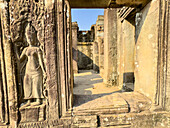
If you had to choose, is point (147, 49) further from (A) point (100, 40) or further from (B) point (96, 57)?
(B) point (96, 57)

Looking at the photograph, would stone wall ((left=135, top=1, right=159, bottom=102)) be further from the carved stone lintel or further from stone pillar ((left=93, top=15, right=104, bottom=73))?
stone pillar ((left=93, top=15, right=104, bottom=73))

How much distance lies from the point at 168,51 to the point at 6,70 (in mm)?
2917

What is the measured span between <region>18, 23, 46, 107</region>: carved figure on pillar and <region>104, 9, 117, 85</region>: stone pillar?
10.3 ft

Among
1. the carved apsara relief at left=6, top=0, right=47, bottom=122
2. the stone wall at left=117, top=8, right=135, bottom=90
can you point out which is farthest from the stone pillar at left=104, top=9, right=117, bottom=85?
the carved apsara relief at left=6, top=0, right=47, bottom=122

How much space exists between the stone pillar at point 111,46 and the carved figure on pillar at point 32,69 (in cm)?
313

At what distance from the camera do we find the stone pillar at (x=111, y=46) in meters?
4.08

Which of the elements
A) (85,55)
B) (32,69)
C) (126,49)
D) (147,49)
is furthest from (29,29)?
(85,55)

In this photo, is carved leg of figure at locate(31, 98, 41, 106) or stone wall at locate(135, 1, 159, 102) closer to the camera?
carved leg of figure at locate(31, 98, 41, 106)

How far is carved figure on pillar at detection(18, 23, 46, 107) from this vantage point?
159 cm

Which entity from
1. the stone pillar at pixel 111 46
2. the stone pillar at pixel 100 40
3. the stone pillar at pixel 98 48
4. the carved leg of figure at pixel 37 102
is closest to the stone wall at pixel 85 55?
the stone pillar at pixel 98 48

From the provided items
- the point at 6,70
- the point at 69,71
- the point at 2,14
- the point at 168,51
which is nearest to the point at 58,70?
the point at 69,71

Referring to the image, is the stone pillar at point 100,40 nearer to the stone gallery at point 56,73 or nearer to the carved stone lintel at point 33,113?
the stone gallery at point 56,73

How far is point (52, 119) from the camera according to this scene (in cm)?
170

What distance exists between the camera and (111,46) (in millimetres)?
4160
